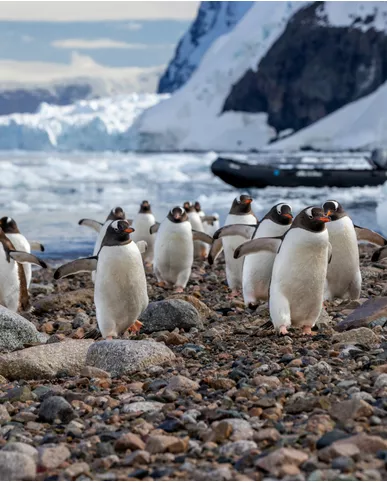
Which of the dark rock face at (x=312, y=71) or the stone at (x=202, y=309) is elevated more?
the dark rock face at (x=312, y=71)

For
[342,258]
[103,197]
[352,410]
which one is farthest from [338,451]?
[103,197]

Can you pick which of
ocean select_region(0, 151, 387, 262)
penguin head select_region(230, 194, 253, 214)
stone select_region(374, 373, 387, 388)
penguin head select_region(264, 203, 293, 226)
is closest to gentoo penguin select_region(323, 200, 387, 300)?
penguin head select_region(264, 203, 293, 226)

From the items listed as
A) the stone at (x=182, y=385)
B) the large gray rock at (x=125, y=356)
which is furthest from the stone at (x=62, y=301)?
the stone at (x=182, y=385)

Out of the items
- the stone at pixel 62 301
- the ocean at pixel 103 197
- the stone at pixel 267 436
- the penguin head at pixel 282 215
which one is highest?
the penguin head at pixel 282 215

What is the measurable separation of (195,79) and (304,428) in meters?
101

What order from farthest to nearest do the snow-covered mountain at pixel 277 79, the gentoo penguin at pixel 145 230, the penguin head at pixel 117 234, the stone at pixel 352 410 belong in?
1. the snow-covered mountain at pixel 277 79
2. the gentoo penguin at pixel 145 230
3. the penguin head at pixel 117 234
4. the stone at pixel 352 410

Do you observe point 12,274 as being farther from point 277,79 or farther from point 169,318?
point 277,79

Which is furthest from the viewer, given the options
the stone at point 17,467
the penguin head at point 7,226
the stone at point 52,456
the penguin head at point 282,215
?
the penguin head at point 7,226

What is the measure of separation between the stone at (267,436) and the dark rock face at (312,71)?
89663 millimetres

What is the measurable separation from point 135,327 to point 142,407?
2255 mm

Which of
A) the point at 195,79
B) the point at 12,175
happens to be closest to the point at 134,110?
the point at 195,79

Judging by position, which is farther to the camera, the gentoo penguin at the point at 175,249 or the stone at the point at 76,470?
the gentoo penguin at the point at 175,249

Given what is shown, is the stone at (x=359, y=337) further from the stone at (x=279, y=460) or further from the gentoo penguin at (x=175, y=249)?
the gentoo penguin at (x=175, y=249)

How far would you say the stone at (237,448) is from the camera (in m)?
3.29
